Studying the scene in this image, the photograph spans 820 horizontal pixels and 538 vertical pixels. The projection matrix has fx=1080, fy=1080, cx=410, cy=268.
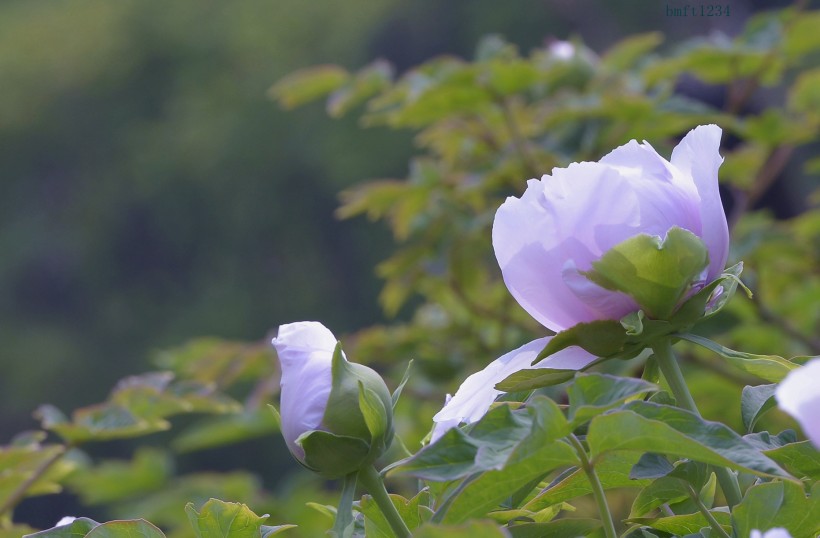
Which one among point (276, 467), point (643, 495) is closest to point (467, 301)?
point (643, 495)

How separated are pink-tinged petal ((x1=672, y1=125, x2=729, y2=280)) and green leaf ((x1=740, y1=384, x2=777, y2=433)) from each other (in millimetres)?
42

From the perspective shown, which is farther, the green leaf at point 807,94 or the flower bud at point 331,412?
the green leaf at point 807,94

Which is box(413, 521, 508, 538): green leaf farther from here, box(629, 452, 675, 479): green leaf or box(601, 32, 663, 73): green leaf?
box(601, 32, 663, 73): green leaf

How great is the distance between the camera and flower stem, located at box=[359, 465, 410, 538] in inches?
13.7

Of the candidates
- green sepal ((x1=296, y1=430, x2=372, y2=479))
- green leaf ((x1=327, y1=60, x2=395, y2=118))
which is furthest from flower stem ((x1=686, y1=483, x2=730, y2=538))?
green leaf ((x1=327, y1=60, x2=395, y2=118))

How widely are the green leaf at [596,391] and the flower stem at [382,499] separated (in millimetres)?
76

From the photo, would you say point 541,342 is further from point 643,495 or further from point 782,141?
point 782,141

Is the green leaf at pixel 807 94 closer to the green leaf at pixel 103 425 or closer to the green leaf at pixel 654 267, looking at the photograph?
the green leaf at pixel 103 425

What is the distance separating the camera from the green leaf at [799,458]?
0.34 m

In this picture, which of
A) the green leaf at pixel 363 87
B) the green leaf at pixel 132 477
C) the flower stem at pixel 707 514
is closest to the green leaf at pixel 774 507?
the flower stem at pixel 707 514

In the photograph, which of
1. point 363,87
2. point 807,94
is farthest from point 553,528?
point 807,94

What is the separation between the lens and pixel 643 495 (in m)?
0.37

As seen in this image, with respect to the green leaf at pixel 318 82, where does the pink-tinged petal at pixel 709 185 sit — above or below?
below

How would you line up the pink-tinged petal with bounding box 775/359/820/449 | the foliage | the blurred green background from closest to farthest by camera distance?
the pink-tinged petal with bounding box 775/359/820/449 → the foliage → the blurred green background
